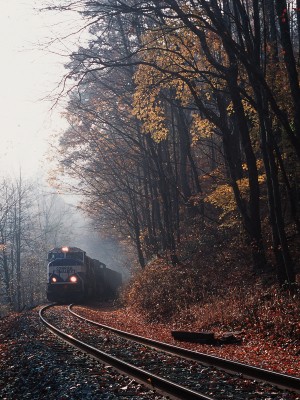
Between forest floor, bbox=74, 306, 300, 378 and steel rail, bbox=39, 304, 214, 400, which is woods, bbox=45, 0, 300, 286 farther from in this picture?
steel rail, bbox=39, 304, 214, 400

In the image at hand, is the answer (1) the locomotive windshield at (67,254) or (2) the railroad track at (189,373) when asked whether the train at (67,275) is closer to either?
(1) the locomotive windshield at (67,254)

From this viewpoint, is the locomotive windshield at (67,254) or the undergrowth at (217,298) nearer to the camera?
the undergrowth at (217,298)

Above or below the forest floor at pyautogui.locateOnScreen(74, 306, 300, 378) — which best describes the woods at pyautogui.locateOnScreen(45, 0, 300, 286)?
above

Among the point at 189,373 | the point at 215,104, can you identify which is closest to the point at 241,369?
the point at 189,373

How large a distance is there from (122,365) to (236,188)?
32.8 ft

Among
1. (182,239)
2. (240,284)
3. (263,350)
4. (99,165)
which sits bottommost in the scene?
(263,350)

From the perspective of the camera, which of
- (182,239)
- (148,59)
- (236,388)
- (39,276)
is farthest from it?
(39,276)

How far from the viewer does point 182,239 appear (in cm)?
2684

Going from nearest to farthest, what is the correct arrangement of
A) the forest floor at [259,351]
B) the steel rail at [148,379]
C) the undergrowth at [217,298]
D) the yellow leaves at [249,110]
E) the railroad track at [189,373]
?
the steel rail at [148,379]
the railroad track at [189,373]
the forest floor at [259,351]
the undergrowth at [217,298]
the yellow leaves at [249,110]

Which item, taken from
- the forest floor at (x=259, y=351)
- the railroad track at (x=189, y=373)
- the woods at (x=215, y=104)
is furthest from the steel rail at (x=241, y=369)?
the woods at (x=215, y=104)

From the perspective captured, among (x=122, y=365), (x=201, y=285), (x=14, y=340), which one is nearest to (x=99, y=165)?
(x=201, y=285)

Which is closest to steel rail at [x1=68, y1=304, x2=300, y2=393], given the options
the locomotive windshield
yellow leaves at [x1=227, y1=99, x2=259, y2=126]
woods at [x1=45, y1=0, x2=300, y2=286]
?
woods at [x1=45, y1=0, x2=300, y2=286]

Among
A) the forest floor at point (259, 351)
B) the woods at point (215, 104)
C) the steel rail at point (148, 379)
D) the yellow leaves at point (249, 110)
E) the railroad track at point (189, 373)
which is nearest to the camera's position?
the steel rail at point (148, 379)

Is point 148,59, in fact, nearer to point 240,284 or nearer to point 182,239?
point 240,284
